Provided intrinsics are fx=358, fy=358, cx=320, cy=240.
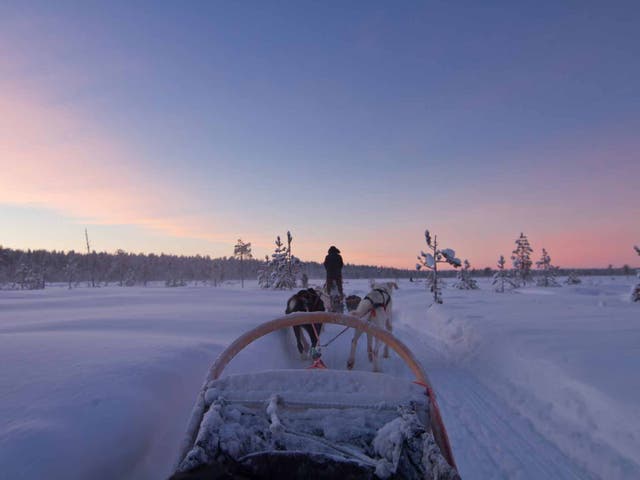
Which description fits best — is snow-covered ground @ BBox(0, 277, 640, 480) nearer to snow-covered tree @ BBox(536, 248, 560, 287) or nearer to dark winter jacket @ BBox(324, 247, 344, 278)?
dark winter jacket @ BBox(324, 247, 344, 278)

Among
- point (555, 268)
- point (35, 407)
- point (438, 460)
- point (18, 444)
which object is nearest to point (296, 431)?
point (438, 460)

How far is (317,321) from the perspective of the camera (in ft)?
6.87

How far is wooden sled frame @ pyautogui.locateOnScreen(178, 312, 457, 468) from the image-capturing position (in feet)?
5.35

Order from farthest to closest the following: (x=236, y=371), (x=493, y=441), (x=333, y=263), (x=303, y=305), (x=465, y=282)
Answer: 1. (x=465, y=282)
2. (x=333, y=263)
3. (x=303, y=305)
4. (x=236, y=371)
5. (x=493, y=441)

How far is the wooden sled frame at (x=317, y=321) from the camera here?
163 centimetres

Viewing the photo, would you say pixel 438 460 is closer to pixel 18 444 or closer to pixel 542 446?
pixel 18 444

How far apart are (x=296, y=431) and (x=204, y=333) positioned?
467 centimetres

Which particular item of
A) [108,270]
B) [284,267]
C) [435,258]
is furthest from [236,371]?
[108,270]

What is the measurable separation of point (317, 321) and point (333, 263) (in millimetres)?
8450

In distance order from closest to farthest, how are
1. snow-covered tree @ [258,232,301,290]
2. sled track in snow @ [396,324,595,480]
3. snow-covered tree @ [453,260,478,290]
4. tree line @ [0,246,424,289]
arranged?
sled track in snow @ [396,324,595,480] → snow-covered tree @ [258,232,301,290] → snow-covered tree @ [453,260,478,290] → tree line @ [0,246,424,289]

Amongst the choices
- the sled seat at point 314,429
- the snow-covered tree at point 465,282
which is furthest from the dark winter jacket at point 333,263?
the snow-covered tree at point 465,282

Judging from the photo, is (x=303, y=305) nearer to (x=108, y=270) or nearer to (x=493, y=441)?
(x=493, y=441)

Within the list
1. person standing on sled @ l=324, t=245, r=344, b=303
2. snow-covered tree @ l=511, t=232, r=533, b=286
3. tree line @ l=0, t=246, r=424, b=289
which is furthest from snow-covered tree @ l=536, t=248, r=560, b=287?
person standing on sled @ l=324, t=245, r=344, b=303

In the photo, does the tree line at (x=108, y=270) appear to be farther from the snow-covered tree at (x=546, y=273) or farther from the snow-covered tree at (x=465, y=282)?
the snow-covered tree at (x=546, y=273)
